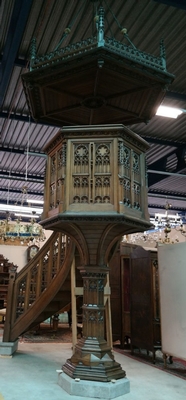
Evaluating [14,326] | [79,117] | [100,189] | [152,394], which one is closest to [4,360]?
[14,326]

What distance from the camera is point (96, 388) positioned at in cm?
371

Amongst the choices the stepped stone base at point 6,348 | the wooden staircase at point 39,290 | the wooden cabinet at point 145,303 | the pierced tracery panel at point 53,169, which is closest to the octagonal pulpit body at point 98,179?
the pierced tracery panel at point 53,169

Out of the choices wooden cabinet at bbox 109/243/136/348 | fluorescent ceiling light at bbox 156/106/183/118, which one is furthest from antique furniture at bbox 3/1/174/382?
wooden cabinet at bbox 109/243/136/348

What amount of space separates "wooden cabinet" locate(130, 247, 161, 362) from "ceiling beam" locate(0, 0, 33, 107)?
13.3ft

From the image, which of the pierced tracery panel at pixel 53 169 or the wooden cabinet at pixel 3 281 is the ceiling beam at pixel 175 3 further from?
the wooden cabinet at pixel 3 281

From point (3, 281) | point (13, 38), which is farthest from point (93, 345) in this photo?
point (3, 281)

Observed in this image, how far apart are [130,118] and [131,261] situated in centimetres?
281

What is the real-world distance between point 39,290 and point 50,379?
159 cm

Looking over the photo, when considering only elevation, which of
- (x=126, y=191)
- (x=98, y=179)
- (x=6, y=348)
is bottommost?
(x=6, y=348)

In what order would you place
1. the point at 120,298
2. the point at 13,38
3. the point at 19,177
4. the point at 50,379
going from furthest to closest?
1. the point at 19,177
2. the point at 120,298
3. the point at 13,38
4. the point at 50,379

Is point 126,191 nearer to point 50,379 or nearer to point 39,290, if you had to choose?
point 50,379

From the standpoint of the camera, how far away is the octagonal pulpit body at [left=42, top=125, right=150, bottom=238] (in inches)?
147

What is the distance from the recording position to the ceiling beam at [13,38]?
4702 mm

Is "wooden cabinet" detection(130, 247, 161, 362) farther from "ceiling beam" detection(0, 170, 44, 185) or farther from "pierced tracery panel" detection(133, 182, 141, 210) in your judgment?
"ceiling beam" detection(0, 170, 44, 185)
